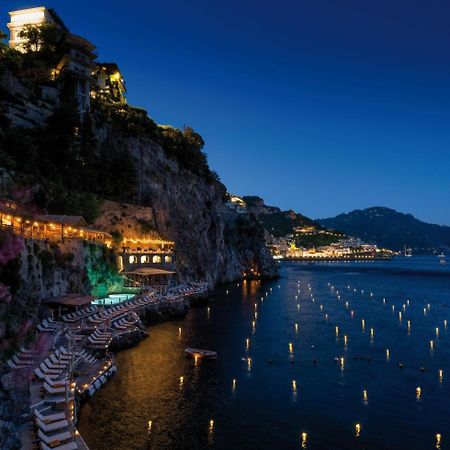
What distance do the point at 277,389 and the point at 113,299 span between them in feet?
102

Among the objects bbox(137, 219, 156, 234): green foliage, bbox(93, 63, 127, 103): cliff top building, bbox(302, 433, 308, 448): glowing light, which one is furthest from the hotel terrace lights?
bbox(302, 433, 308, 448): glowing light

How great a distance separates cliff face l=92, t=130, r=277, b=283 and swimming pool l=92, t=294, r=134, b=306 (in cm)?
1434

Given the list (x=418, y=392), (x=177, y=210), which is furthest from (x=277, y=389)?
(x=177, y=210)

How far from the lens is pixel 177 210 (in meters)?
92.1

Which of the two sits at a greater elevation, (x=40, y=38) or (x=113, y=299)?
(x=40, y=38)

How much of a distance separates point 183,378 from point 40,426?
1600cm

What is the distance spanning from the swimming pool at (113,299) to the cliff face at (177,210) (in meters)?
14.3

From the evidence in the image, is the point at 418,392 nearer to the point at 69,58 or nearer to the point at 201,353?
the point at 201,353

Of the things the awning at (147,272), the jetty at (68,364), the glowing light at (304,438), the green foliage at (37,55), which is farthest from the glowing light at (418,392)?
the green foliage at (37,55)

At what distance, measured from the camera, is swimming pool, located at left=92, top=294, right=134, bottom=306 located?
54.4 m

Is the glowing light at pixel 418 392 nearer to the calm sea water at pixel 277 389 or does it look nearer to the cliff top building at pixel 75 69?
the calm sea water at pixel 277 389

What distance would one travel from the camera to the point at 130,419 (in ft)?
89.0

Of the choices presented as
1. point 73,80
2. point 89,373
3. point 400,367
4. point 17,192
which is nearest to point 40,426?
point 89,373

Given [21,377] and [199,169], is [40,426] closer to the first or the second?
[21,377]
